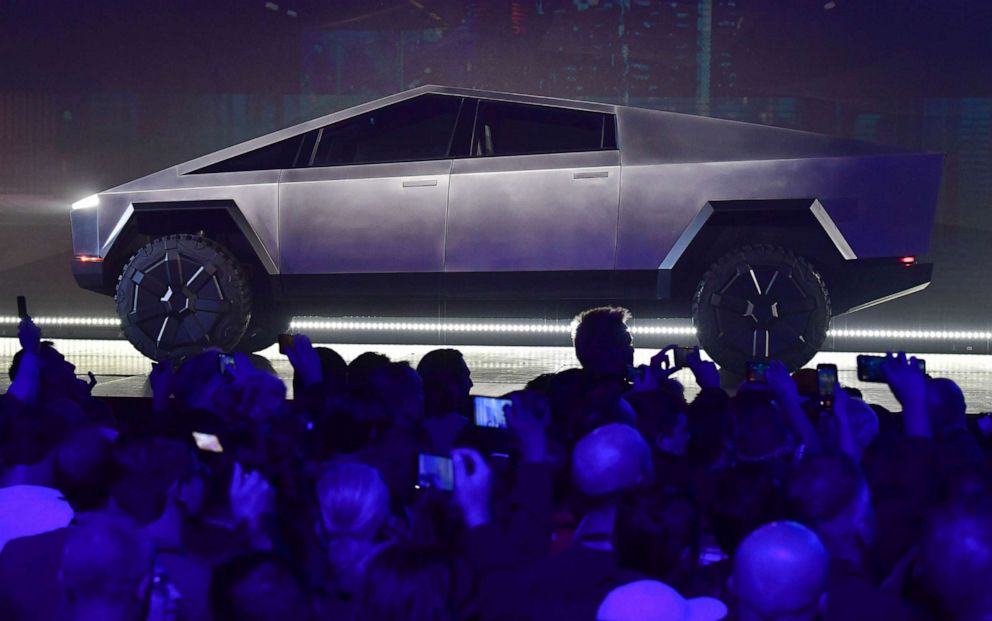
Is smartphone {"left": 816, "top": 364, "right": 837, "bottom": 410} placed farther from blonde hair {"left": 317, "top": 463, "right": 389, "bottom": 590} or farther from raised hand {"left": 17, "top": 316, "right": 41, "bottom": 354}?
raised hand {"left": 17, "top": 316, "right": 41, "bottom": 354}

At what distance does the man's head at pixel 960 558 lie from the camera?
137cm

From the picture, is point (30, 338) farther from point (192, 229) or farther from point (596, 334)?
point (192, 229)

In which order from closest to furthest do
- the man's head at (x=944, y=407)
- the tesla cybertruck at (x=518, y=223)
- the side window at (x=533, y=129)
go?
the man's head at (x=944, y=407) < the tesla cybertruck at (x=518, y=223) < the side window at (x=533, y=129)

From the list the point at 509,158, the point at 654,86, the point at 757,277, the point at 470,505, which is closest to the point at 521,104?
the point at 509,158

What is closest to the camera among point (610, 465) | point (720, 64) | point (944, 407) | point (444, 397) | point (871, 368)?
point (610, 465)

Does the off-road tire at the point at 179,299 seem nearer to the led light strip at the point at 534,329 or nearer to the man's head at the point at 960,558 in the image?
the led light strip at the point at 534,329

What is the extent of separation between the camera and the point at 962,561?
1385 mm

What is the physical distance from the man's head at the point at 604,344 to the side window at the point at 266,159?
9.98ft

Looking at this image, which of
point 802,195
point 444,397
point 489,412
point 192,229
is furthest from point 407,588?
point 192,229

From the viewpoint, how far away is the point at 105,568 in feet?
4.55

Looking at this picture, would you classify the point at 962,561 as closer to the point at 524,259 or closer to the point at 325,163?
the point at 524,259

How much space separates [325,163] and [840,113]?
374 cm

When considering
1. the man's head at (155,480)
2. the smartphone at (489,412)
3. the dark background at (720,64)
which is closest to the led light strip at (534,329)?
the dark background at (720,64)

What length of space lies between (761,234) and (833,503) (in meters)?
3.74
